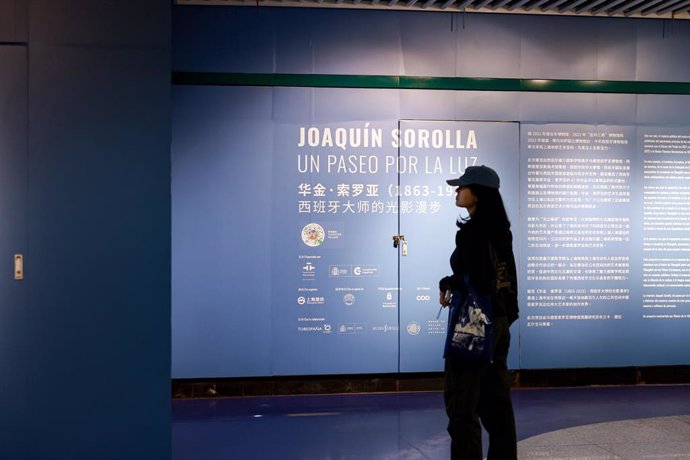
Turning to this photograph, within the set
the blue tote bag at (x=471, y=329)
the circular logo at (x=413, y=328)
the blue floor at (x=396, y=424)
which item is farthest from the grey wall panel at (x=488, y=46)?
the blue tote bag at (x=471, y=329)

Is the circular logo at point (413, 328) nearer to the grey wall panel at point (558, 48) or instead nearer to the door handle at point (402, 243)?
the door handle at point (402, 243)

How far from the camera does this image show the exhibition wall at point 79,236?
419 centimetres

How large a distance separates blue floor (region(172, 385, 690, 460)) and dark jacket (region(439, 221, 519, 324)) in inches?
59.7

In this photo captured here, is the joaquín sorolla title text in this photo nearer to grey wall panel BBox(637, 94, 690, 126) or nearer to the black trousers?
grey wall panel BBox(637, 94, 690, 126)

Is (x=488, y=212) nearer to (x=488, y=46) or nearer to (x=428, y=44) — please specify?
(x=428, y=44)

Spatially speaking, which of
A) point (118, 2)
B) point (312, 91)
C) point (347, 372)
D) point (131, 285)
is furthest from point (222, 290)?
point (118, 2)

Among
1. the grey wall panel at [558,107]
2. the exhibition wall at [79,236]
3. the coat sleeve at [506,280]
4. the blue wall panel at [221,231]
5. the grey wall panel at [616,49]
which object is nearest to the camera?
the coat sleeve at [506,280]

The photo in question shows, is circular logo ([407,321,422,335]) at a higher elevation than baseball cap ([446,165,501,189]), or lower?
lower

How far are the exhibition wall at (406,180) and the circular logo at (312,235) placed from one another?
1 centimetres

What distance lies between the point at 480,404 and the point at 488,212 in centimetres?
100

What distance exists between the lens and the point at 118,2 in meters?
4.23

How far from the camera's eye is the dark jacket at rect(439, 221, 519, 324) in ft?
12.4

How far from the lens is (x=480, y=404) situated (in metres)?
3.98

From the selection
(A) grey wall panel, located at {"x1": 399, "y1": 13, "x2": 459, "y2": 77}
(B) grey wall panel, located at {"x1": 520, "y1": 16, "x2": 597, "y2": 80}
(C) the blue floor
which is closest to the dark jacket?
(C) the blue floor
